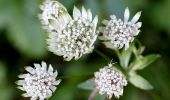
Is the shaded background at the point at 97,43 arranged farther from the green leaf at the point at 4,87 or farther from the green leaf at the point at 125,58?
the green leaf at the point at 125,58

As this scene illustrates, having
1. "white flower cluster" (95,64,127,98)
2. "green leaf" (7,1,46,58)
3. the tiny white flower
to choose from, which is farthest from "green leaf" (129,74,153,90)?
"green leaf" (7,1,46,58)

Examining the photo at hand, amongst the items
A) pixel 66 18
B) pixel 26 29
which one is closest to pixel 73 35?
pixel 66 18

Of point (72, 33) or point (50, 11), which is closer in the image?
point (72, 33)

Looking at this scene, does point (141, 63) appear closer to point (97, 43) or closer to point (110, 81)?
point (110, 81)

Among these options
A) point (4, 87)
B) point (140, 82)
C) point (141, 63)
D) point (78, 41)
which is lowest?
point (4, 87)

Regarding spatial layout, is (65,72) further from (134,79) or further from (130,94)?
(134,79)
